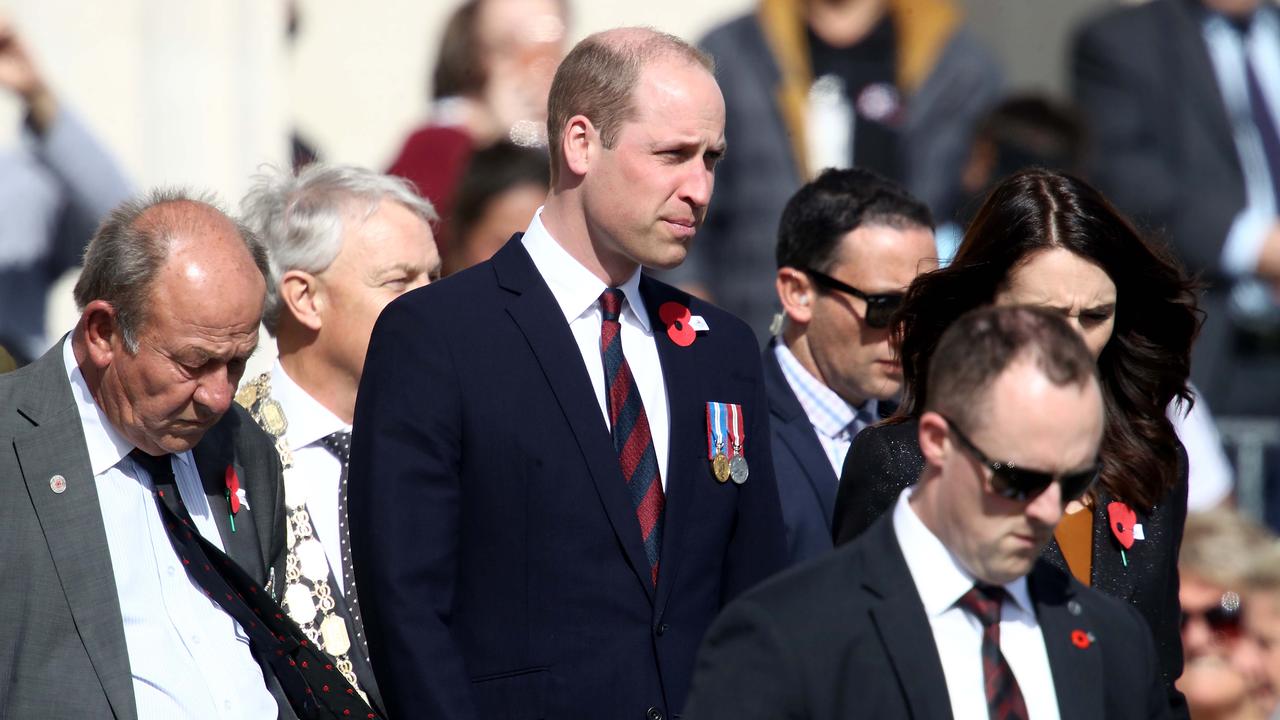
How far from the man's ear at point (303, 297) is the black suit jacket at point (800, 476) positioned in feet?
3.75

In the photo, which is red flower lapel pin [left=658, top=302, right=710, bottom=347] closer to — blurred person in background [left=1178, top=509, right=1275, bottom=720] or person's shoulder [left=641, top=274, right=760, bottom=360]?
person's shoulder [left=641, top=274, right=760, bottom=360]

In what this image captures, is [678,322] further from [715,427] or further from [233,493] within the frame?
[233,493]

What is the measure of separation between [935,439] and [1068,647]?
0.39m

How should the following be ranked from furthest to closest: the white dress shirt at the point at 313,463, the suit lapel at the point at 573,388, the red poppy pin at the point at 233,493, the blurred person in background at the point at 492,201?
the blurred person in background at the point at 492,201 < the white dress shirt at the point at 313,463 < the red poppy pin at the point at 233,493 < the suit lapel at the point at 573,388

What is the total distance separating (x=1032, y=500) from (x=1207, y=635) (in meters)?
2.68

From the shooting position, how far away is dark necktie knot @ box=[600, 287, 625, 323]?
3846 millimetres

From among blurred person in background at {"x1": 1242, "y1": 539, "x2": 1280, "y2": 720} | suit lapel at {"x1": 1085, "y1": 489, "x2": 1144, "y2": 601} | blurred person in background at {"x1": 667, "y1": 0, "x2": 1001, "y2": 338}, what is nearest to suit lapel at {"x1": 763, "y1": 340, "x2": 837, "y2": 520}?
suit lapel at {"x1": 1085, "y1": 489, "x2": 1144, "y2": 601}

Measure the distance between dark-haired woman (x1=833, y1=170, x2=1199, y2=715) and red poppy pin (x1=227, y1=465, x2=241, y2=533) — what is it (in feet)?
4.34

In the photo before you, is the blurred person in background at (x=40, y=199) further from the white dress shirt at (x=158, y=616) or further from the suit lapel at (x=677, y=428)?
the suit lapel at (x=677, y=428)

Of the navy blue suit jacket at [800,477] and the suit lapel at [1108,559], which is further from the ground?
the navy blue suit jacket at [800,477]

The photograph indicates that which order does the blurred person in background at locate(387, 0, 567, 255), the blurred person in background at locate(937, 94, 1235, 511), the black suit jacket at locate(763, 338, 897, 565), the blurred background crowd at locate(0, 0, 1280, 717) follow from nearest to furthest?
the black suit jacket at locate(763, 338, 897, 565) → the blurred background crowd at locate(0, 0, 1280, 717) → the blurred person in background at locate(387, 0, 567, 255) → the blurred person in background at locate(937, 94, 1235, 511)

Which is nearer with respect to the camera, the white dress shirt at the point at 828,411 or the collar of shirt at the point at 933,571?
the collar of shirt at the point at 933,571

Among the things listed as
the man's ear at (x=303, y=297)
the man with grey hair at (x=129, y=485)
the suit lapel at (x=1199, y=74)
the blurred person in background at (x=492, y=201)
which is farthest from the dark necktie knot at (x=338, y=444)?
the suit lapel at (x=1199, y=74)

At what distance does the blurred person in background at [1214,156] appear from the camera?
7914 millimetres
